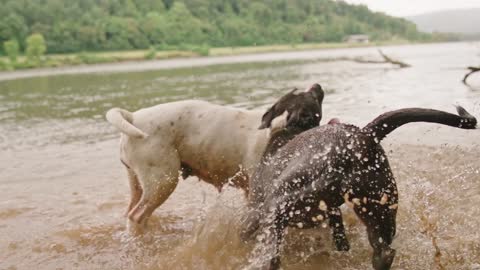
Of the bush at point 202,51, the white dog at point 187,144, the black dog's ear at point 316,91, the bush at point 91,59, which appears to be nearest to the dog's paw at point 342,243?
the white dog at point 187,144

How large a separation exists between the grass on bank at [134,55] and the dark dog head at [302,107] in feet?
210

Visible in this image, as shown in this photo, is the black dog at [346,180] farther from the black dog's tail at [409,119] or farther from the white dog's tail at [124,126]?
the white dog's tail at [124,126]

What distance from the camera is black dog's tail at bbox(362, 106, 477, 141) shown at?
11.5ft

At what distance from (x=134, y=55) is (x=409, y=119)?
81.1m

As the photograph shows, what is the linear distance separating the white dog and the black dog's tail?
1669 mm

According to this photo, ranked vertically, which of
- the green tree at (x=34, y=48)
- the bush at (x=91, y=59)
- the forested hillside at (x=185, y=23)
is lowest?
the bush at (x=91, y=59)

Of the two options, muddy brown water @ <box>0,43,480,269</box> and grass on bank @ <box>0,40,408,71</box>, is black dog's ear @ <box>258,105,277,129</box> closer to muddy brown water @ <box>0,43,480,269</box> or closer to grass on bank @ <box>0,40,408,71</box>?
muddy brown water @ <box>0,43,480,269</box>

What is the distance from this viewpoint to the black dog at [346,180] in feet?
11.4

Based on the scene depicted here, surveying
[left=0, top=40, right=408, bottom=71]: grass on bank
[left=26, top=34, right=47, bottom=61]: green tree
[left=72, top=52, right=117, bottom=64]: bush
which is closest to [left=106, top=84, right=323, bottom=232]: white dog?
[left=0, top=40, right=408, bottom=71]: grass on bank

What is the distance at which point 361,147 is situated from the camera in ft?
11.4

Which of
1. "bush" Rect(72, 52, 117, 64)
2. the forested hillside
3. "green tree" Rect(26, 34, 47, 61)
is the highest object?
the forested hillside

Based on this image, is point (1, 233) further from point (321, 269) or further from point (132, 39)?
point (132, 39)

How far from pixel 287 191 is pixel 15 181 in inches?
260

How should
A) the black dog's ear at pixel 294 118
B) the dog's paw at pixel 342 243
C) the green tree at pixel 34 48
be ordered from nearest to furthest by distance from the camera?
the black dog's ear at pixel 294 118 → the dog's paw at pixel 342 243 → the green tree at pixel 34 48
